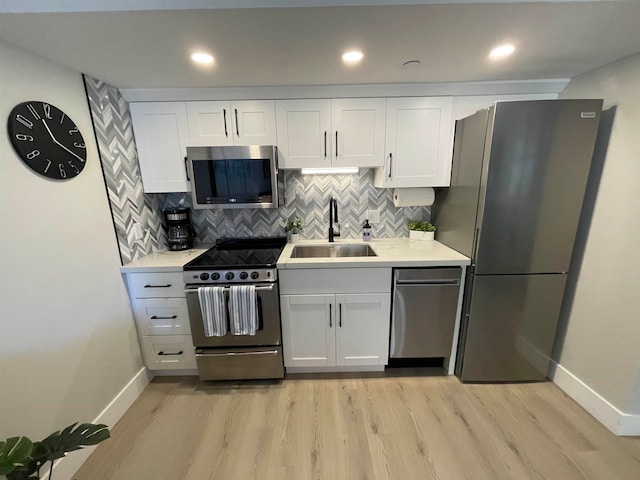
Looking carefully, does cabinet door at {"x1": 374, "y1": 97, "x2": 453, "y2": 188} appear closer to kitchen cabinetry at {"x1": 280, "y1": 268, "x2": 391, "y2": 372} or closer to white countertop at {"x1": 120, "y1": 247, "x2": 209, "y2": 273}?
kitchen cabinetry at {"x1": 280, "y1": 268, "x2": 391, "y2": 372}

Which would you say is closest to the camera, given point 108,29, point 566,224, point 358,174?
point 108,29

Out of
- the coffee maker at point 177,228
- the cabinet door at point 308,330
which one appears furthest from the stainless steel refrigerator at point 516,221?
the coffee maker at point 177,228

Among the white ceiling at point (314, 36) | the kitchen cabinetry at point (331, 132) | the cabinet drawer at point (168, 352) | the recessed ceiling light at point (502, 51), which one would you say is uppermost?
the recessed ceiling light at point (502, 51)

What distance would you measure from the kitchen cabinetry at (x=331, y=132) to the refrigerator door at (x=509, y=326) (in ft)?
4.35

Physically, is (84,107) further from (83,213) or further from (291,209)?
(291,209)

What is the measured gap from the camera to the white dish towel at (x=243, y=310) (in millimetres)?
1876

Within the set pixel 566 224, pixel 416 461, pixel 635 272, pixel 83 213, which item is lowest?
pixel 416 461

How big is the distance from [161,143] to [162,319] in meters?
1.42

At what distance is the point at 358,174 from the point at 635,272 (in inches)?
77.9

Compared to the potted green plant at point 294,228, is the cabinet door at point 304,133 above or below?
above

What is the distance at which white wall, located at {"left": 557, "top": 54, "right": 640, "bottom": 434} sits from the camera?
154cm

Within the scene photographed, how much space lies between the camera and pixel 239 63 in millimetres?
1595

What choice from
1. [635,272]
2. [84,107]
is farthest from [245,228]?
[635,272]

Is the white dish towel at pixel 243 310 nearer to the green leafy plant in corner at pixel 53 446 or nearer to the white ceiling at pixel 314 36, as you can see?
the green leafy plant in corner at pixel 53 446
